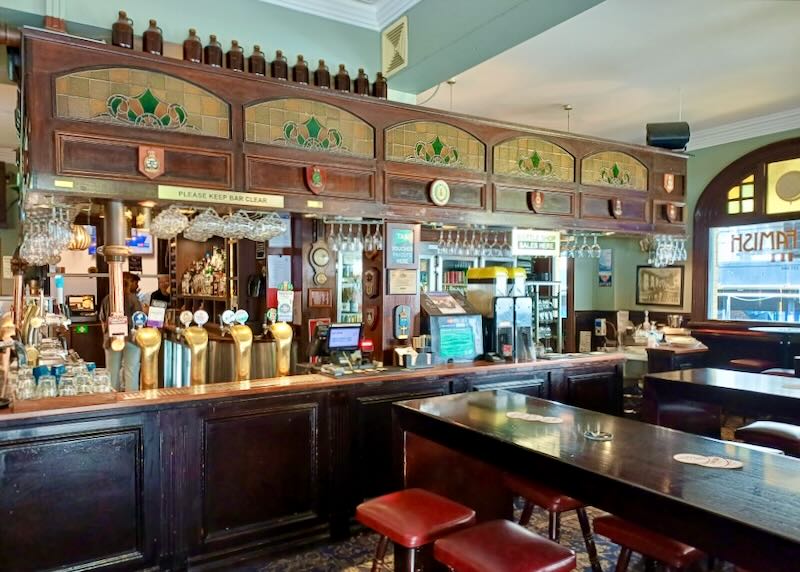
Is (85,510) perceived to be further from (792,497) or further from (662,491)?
(792,497)

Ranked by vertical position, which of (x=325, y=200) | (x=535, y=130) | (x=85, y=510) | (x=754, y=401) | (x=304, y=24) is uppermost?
(x=304, y=24)

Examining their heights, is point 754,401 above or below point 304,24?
below

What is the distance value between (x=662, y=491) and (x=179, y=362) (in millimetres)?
4750

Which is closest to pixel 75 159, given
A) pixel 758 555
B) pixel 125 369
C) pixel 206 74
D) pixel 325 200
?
pixel 206 74

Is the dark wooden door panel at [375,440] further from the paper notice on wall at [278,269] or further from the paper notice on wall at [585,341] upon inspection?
the paper notice on wall at [585,341]

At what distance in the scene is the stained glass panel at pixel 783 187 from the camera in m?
6.58

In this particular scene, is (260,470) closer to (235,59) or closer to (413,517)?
(413,517)

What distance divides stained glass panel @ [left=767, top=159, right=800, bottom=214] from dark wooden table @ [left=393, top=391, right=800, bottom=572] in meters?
5.40

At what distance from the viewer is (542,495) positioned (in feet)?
8.93

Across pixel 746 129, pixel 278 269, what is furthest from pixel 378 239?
pixel 746 129

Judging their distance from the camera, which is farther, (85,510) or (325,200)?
(325,200)

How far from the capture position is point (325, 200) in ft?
11.8

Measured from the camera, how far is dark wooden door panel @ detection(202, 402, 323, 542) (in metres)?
3.13

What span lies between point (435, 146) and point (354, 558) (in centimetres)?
269
